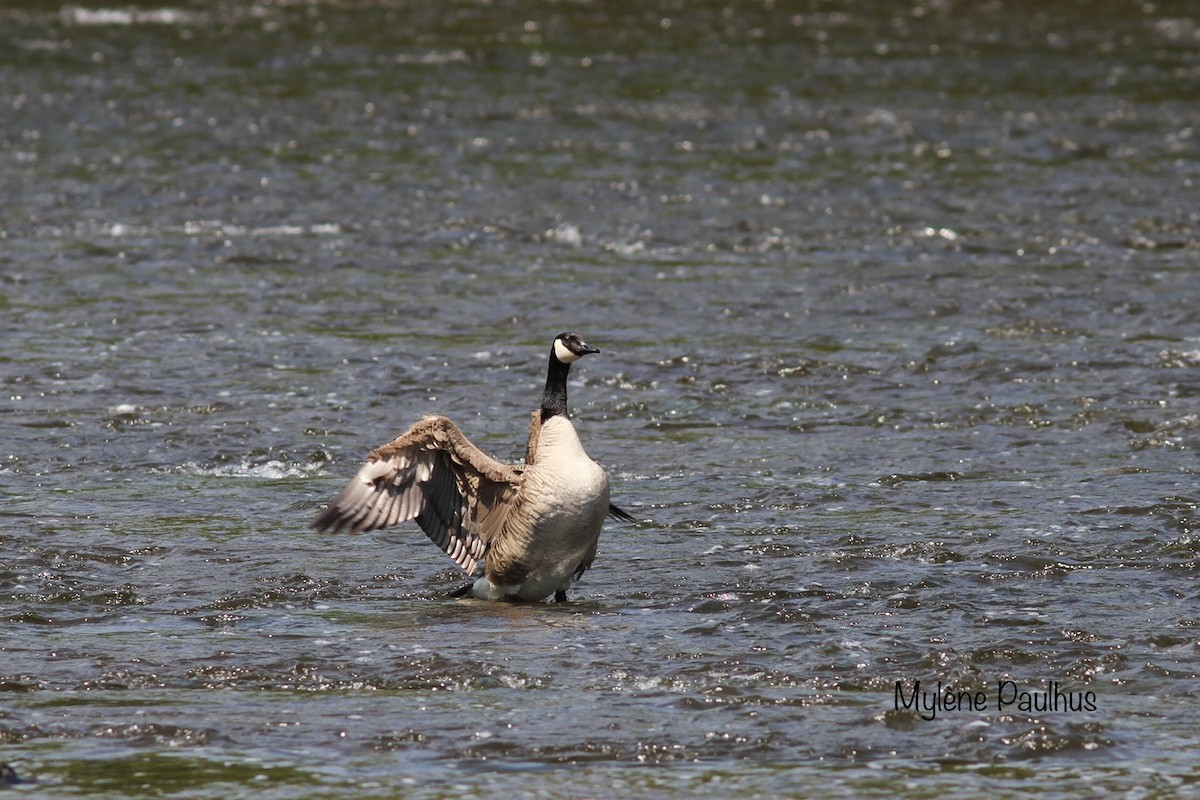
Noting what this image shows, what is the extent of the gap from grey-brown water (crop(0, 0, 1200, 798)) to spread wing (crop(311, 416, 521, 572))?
0.42 meters

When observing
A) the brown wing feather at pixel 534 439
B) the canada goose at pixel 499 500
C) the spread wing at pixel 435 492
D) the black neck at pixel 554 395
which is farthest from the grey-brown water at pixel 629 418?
the black neck at pixel 554 395

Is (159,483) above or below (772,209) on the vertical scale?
below

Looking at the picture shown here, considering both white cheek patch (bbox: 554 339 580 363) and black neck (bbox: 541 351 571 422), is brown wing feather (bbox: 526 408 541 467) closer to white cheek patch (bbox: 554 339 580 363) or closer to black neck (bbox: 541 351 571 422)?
black neck (bbox: 541 351 571 422)

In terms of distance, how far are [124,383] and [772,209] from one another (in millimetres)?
9595

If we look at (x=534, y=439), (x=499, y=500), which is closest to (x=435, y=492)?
(x=499, y=500)

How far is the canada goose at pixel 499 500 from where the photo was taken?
990 centimetres

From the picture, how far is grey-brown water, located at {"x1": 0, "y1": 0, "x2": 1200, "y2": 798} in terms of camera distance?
25.6ft

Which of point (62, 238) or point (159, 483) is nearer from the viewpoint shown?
point (159, 483)

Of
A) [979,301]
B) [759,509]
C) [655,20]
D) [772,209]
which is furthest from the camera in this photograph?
[655,20]

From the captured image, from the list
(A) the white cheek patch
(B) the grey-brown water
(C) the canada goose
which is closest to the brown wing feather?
(C) the canada goose

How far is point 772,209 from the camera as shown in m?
22.2

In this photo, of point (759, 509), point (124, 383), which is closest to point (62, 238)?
point (124, 383)

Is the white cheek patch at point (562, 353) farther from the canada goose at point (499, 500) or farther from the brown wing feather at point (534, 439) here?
the brown wing feather at point (534, 439)

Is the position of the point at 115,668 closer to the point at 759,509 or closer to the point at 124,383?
the point at 759,509
